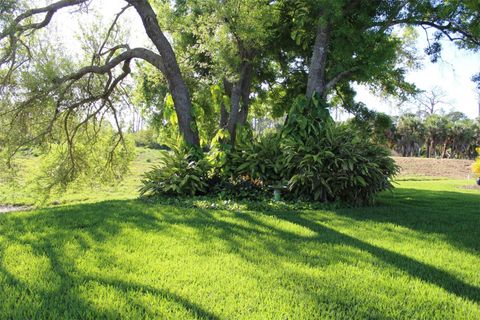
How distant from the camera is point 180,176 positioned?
7.70 meters

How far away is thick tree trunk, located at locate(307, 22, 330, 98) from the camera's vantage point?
7.61m

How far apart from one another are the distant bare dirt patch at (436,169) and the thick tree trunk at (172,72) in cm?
1885

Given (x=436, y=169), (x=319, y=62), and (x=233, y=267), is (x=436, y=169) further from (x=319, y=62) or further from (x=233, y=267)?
(x=233, y=267)

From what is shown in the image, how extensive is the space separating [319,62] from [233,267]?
5745mm

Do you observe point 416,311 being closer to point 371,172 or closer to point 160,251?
point 160,251

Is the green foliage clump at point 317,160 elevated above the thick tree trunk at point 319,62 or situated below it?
below

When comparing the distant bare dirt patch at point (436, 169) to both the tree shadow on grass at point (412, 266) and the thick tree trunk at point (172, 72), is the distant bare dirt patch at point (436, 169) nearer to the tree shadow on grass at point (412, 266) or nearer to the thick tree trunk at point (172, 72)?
the thick tree trunk at point (172, 72)

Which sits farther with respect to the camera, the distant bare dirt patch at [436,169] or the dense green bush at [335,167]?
the distant bare dirt patch at [436,169]

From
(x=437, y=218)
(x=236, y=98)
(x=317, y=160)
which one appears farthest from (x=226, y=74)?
(x=437, y=218)

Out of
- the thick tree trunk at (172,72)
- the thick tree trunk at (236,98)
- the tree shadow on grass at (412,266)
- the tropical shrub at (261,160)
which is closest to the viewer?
the tree shadow on grass at (412,266)

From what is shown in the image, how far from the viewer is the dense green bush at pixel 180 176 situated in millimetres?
7477

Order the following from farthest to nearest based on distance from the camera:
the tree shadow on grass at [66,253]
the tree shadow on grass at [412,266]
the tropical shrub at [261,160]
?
1. the tropical shrub at [261,160]
2. the tree shadow on grass at [412,266]
3. the tree shadow on grass at [66,253]

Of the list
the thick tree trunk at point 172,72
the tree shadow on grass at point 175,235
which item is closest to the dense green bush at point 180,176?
the thick tree trunk at point 172,72

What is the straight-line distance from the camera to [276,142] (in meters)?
7.79
